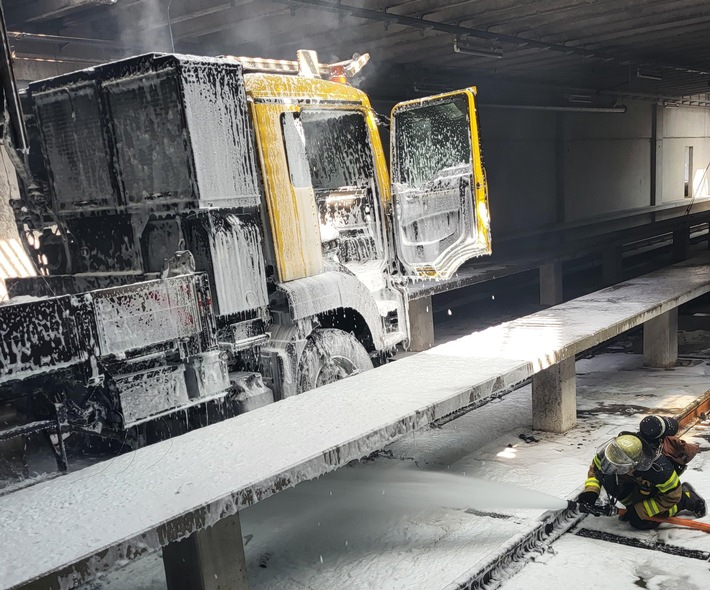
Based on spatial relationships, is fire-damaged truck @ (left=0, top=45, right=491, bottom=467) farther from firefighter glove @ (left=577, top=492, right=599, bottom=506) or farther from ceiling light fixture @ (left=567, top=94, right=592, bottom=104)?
ceiling light fixture @ (left=567, top=94, right=592, bottom=104)

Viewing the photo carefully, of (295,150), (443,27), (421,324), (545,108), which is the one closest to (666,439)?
(295,150)

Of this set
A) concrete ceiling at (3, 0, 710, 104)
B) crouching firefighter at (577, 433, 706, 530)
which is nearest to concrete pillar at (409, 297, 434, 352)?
concrete ceiling at (3, 0, 710, 104)

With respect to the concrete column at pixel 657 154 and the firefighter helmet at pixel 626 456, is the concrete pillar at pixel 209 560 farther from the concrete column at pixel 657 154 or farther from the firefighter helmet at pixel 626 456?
the concrete column at pixel 657 154

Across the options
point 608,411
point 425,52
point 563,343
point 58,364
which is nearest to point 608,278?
point 425,52

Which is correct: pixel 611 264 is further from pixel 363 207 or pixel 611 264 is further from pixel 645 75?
pixel 363 207

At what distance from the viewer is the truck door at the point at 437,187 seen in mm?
5230

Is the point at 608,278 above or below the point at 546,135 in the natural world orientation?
below

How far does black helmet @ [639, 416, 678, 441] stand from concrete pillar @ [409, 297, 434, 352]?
5.53 meters

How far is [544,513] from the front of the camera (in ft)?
14.6

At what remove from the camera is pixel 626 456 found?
4.04 m

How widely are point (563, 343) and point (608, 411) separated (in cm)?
176

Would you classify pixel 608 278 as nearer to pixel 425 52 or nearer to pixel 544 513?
pixel 425 52

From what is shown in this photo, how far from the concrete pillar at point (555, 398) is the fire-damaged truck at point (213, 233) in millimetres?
1301

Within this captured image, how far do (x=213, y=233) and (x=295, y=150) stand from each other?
0.87m
